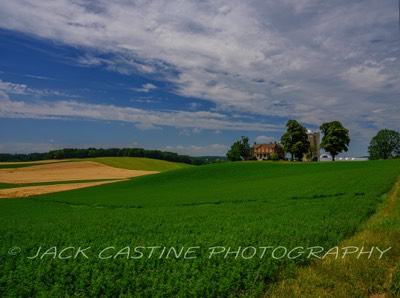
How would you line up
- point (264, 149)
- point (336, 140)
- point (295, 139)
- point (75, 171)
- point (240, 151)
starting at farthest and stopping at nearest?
point (264, 149) → point (240, 151) → point (75, 171) → point (295, 139) → point (336, 140)

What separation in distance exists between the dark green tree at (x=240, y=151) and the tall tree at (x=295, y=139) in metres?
38.6

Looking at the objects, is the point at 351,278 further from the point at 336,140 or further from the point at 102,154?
the point at 102,154

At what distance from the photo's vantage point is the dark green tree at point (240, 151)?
406 ft

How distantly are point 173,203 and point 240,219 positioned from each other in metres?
14.6

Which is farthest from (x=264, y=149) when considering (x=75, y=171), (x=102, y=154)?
(x=75, y=171)

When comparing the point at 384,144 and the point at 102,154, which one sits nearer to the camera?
the point at 384,144

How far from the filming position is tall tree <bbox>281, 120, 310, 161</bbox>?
8422 cm

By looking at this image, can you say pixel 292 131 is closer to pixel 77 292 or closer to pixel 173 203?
pixel 173 203

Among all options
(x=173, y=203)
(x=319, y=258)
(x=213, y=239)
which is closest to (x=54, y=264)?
(x=213, y=239)

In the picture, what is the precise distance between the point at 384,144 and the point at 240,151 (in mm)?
52661

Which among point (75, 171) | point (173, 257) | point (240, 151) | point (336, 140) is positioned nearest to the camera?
point (173, 257)

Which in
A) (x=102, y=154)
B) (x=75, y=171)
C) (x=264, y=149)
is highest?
(x=264, y=149)

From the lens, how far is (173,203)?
97.5 ft

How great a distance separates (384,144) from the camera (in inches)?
4375
